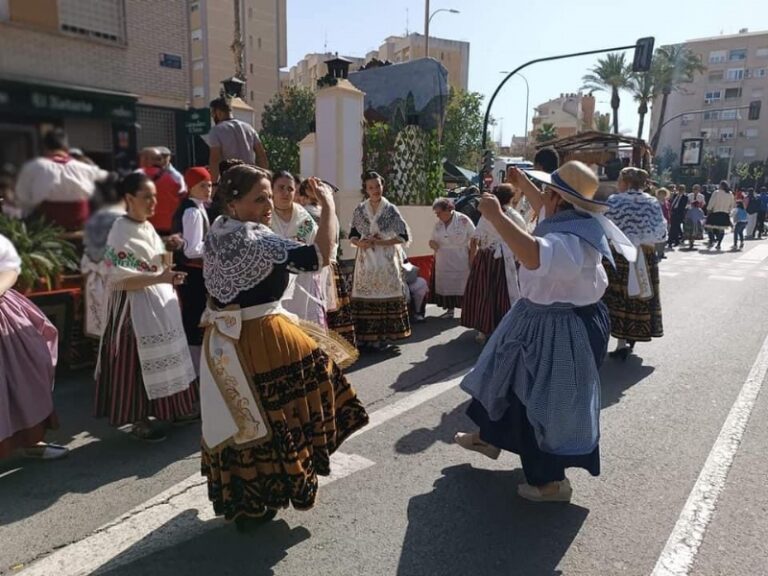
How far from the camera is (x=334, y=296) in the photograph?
17.2 ft

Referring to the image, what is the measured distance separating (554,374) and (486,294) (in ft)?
11.1

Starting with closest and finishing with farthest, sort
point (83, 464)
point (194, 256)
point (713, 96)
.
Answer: point (83, 464) → point (194, 256) → point (713, 96)

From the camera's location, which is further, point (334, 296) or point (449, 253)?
point (449, 253)

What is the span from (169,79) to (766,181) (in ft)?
213

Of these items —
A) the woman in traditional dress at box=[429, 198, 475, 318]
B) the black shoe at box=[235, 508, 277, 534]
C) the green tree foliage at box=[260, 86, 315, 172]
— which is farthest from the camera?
the green tree foliage at box=[260, 86, 315, 172]

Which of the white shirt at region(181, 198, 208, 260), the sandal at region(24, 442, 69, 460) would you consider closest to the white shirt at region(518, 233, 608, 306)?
the white shirt at region(181, 198, 208, 260)

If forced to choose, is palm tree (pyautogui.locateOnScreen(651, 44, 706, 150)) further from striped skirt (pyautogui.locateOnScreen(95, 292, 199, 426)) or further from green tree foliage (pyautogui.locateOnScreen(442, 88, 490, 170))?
striped skirt (pyautogui.locateOnScreen(95, 292, 199, 426))

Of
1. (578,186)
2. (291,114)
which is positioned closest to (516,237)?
(578,186)

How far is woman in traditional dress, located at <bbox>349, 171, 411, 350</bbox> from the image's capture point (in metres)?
5.91

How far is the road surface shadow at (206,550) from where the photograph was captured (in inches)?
97.7

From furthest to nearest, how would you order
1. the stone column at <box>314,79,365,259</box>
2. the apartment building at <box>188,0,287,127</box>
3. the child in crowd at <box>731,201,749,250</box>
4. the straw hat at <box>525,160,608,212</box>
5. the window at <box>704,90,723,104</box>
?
1. the window at <box>704,90,723,104</box>
2. the child in crowd at <box>731,201,749,250</box>
3. the stone column at <box>314,79,365,259</box>
4. the straw hat at <box>525,160,608,212</box>
5. the apartment building at <box>188,0,287,127</box>

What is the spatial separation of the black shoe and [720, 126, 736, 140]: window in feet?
262

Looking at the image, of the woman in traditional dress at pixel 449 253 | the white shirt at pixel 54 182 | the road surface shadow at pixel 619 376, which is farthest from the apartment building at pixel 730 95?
the white shirt at pixel 54 182

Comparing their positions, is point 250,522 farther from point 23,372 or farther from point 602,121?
point 602,121
